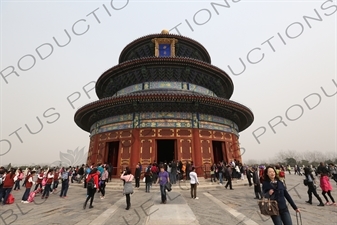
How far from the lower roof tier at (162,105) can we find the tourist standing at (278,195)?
36.3 ft

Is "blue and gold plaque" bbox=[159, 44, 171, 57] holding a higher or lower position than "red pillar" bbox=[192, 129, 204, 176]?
higher

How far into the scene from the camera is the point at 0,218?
6.02 metres

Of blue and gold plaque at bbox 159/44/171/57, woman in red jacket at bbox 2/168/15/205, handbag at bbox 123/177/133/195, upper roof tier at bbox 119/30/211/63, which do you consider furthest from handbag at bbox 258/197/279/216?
upper roof tier at bbox 119/30/211/63

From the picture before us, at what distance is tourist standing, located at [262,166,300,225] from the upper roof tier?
64.1ft

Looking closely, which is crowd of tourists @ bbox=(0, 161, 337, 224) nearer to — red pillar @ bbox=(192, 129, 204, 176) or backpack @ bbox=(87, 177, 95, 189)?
backpack @ bbox=(87, 177, 95, 189)

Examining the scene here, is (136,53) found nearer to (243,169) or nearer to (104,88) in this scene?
(104,88)

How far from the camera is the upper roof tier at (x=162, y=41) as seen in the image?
21.3m

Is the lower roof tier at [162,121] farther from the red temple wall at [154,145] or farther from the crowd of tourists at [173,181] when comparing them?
the crowd of tourists at [173,181]

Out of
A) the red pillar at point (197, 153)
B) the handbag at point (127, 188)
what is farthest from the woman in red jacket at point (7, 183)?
the red pillar at point (197, 153)

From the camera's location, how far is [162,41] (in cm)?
2128

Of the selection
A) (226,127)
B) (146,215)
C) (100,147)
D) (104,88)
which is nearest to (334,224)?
(146,215)

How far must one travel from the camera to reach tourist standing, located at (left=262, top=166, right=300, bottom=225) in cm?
348

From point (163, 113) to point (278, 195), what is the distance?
12604 mm

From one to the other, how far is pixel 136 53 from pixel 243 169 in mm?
17215
